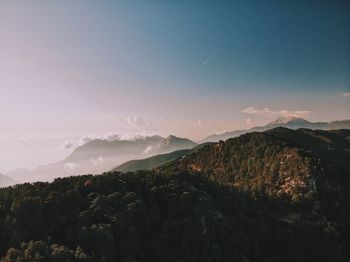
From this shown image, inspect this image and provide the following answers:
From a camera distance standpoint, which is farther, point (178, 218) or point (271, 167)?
point (271, 167)

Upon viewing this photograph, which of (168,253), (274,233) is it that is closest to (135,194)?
(168,253)

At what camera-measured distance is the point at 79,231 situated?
56.7m

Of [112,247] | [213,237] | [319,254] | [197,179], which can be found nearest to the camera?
[112,247]

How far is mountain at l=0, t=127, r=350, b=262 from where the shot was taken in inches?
2203

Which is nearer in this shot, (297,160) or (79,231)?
(79,231)

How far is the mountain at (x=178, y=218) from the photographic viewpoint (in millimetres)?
55969

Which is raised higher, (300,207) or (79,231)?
(79,231)

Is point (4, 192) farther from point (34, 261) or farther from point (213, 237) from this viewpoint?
point (213, 237)

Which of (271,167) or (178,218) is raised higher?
(271,167)

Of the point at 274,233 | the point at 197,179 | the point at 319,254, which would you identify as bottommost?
the point at 319,254

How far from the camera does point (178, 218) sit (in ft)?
231

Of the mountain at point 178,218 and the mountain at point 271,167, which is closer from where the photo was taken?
the mountain at point 178,218

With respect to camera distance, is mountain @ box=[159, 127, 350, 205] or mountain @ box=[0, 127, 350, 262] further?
mountain @ box=[159, 127, 350, 205]

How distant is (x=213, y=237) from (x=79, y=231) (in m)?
26.2
